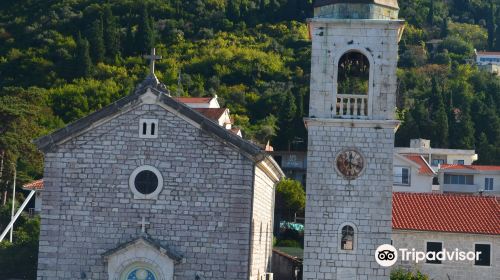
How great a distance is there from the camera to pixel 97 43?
98.4 m

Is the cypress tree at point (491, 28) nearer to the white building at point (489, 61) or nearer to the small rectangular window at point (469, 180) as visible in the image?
the white building at point (489, 61)

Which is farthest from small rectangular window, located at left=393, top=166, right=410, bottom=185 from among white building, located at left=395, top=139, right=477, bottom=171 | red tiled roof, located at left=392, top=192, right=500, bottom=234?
red tiled roof, located at left=392, top=192, right=500, bottom=234

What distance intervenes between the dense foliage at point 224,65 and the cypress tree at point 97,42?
11cm

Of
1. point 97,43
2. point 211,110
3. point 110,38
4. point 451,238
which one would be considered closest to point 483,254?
point 451,238

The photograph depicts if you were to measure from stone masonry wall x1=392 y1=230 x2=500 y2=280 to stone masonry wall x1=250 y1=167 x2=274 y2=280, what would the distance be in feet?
15.3

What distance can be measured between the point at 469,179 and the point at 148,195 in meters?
43.5

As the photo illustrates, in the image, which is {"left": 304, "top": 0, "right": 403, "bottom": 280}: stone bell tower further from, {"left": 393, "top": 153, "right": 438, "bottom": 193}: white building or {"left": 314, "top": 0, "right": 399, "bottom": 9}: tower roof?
{"left": 393, "top": 153, "right": 438, "bottom": 193}: white building

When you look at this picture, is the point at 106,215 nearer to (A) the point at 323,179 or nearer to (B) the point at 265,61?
(A) the point at 323,179

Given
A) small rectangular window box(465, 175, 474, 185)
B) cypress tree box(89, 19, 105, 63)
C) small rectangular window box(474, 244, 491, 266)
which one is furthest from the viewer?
cypress tree box(89, 19, 105, 63)

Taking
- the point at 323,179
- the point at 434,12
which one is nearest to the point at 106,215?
the point at 323,179

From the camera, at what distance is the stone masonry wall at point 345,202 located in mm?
26719

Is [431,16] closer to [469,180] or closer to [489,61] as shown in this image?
[489,61]

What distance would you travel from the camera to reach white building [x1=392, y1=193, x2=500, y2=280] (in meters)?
36.2

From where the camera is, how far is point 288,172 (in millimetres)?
72625
